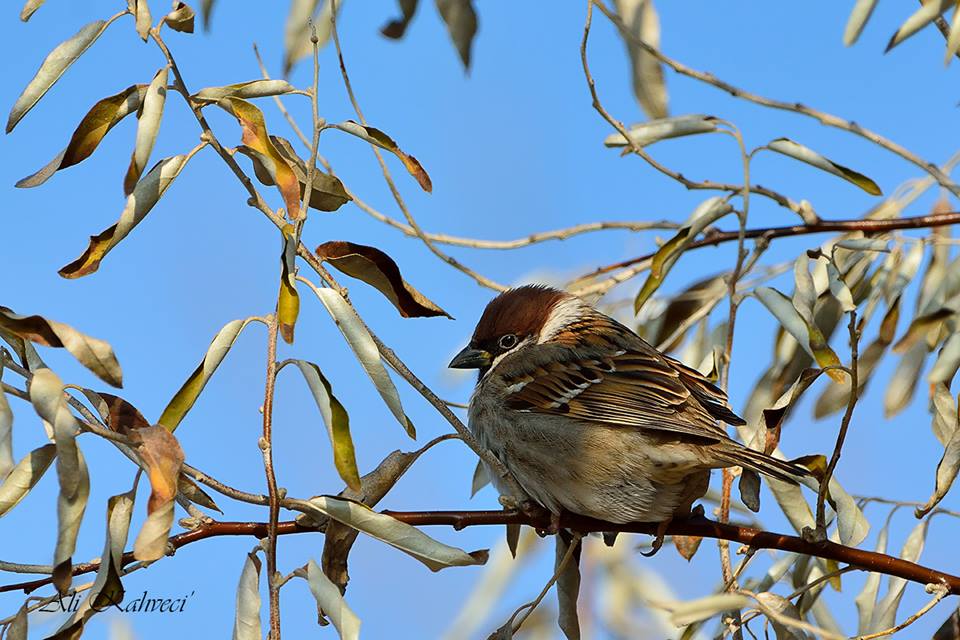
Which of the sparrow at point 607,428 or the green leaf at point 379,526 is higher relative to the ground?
the sparrow at point 607,428

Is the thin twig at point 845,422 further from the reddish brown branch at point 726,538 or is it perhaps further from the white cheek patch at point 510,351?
the white cheek patch at point 510,351

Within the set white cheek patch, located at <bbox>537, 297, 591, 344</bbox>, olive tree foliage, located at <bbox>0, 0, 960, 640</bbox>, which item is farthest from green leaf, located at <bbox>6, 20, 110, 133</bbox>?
white cheek patch, located at <bbox>537, 297, 591, 344</bbox>

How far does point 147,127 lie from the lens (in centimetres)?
163

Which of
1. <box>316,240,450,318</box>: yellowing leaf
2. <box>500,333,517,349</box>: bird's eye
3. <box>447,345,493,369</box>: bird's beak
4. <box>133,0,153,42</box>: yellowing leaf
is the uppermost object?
<box>500,333,517,349</box>: bird's eye

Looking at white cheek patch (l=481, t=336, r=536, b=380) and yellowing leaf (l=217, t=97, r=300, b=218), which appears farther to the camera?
white cheek patch (l=481, t=336, r=536, b=380)

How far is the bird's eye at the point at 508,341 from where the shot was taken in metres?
3.11

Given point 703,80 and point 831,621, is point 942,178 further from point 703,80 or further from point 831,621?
point 831,621

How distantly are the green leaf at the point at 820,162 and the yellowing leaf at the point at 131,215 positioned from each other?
1.35m

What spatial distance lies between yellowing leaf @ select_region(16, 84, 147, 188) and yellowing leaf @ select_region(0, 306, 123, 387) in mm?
258

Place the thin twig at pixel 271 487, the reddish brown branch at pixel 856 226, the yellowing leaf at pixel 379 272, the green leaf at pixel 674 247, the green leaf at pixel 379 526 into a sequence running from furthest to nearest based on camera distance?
the reddish brown branch at pixel 856 226 → the green leaf at pixel 674 247 → the yellowing leaf at pixel 379 272 → the green leaf at pixel 379 526 → the thin twig at pixel 271 487

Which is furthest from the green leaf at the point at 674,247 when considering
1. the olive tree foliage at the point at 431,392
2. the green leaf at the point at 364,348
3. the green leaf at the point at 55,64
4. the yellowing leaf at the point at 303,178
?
the green leaf at the point at 55,64

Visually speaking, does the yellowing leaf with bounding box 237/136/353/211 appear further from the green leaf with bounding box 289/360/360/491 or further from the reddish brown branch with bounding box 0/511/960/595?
the reddish brown branch with bounding box 0/511/960/595

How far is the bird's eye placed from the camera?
3.11 metres

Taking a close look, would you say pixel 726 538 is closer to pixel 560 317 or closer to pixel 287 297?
pixel 287 297
